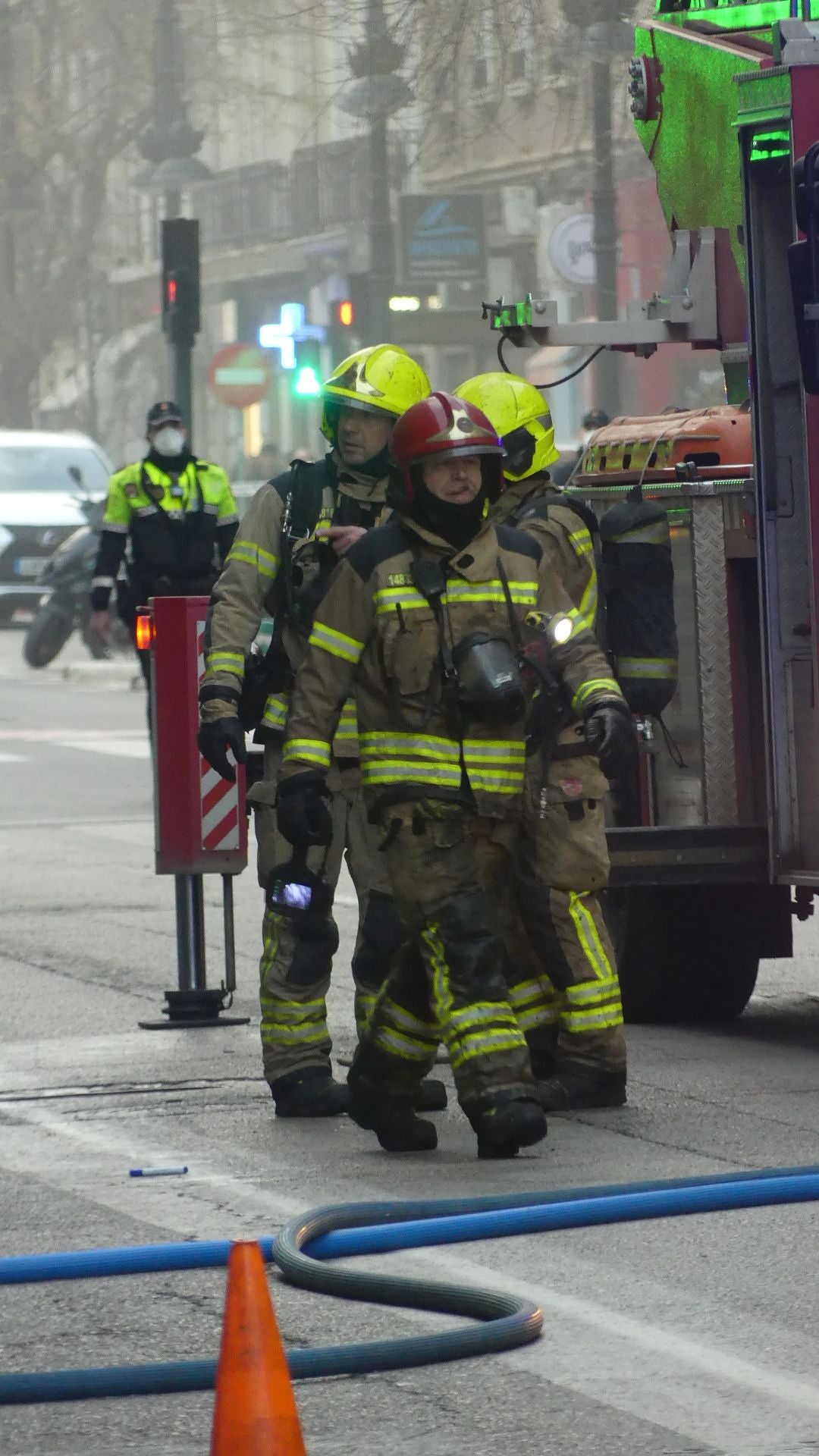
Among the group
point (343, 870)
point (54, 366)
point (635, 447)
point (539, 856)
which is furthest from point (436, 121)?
point (54, 366)

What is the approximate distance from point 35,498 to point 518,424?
26.0 metres

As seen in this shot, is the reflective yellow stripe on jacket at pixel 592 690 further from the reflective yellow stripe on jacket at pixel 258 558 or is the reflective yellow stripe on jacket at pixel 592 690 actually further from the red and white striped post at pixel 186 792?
the red and white striped post at pixel 186 792

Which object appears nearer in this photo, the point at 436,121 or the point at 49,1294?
the point at 49,1294

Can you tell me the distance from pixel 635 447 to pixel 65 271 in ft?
128

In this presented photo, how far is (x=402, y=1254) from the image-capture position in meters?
5.94

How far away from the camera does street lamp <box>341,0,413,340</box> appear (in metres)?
24.9

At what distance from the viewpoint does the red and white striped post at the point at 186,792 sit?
9.10 meters

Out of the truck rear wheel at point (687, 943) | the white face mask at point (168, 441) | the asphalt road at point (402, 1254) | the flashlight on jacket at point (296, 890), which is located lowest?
the asphalt road at point (402, 1254)

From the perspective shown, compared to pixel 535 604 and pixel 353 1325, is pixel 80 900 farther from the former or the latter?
pixel 353 1325

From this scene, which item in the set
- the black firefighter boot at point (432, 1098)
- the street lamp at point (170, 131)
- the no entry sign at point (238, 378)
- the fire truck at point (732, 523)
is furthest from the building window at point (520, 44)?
the black firefighter boot at point (432, 1098)

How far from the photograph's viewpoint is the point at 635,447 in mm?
9203

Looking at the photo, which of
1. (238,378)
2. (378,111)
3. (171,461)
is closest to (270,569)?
(171,461)

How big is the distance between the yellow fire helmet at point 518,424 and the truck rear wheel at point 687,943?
5.27 ft

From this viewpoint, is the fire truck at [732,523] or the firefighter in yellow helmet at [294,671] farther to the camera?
the fire truck at [732,523]
